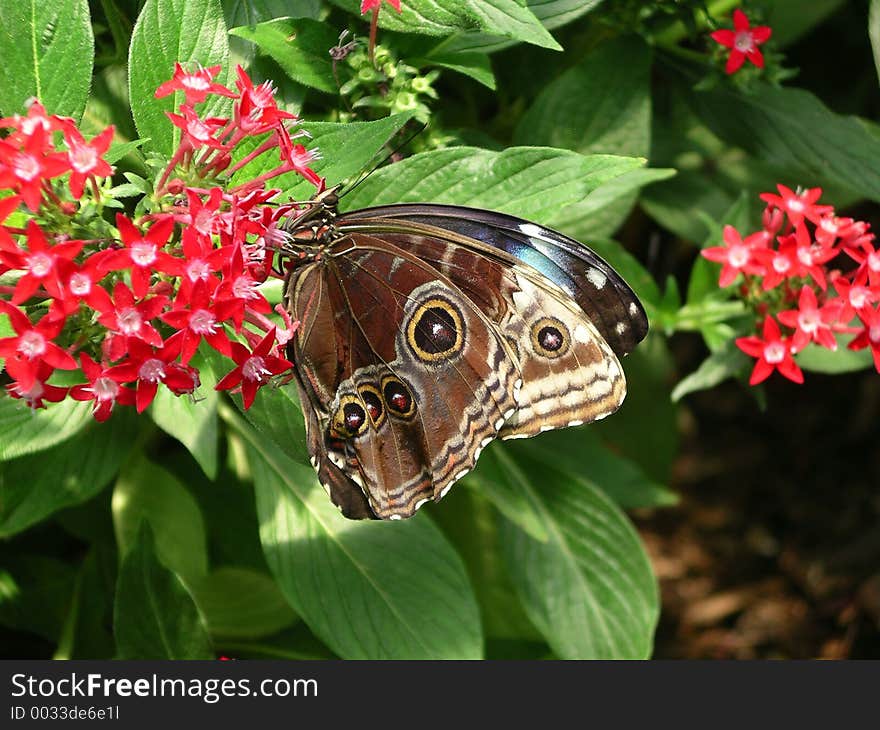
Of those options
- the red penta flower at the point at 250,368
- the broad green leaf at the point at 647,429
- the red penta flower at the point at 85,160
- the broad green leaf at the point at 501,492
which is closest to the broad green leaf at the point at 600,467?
the broad green leaf at the point at 647,429

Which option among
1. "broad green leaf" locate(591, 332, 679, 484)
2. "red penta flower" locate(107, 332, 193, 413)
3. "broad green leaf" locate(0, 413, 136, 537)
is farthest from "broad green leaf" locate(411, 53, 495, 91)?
"broad green leaf" locate(591, 332, 679, 484)

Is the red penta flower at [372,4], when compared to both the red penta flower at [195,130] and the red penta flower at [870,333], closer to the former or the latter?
the red penta flower at [195,130]

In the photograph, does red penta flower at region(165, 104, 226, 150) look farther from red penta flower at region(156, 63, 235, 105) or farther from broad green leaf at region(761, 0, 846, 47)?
broad green leaf at region(761, 0, 846, 47)

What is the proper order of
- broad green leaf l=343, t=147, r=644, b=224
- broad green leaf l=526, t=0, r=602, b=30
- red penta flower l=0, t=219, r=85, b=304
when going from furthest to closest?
broad green leaf l=526, t=0, r=602, b=30
broad green leaf l=343, t=147, r=644, b=224
red penta flower l=0, t=219, r=85, b=304

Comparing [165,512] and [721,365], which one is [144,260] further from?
[721,365]

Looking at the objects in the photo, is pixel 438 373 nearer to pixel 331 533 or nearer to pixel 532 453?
pixel 331 533
